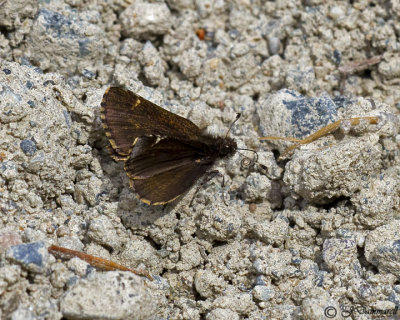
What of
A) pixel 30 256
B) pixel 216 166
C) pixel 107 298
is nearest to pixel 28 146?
pixel 30 256

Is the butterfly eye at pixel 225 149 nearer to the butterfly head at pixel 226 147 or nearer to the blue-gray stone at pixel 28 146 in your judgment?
the butterfly head at pixel 226 147

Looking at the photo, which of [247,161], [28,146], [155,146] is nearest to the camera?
[28,146]

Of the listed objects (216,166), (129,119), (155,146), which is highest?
(129,119)

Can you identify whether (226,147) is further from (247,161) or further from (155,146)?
(155,146)

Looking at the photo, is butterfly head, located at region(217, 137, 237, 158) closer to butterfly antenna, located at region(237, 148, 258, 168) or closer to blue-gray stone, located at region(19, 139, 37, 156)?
butterfly antenna, located at region(237, 148, 258, 168)

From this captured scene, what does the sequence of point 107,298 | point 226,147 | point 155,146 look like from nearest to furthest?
point 107,298, point 155,146, point 226,147

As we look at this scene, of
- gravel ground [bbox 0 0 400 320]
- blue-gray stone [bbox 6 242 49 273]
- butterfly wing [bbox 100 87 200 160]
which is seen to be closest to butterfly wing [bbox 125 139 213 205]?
butterfly wing [bbox 100 87 200 160]

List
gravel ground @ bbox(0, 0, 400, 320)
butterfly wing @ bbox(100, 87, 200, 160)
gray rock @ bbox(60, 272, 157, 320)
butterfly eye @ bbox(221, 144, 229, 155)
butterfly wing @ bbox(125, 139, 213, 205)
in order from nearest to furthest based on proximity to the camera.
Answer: gray rock @ bbox(60, 272, 157, 320) → gravel ground @ bbox(0, 0, 400, 320) → butterfly wing @ bbox(125, 139, 213, 205) → butterfly wing @ bbox(100, 87, 200, 160) → butterfly eye @ bbox(221, 144, 229, 155)
